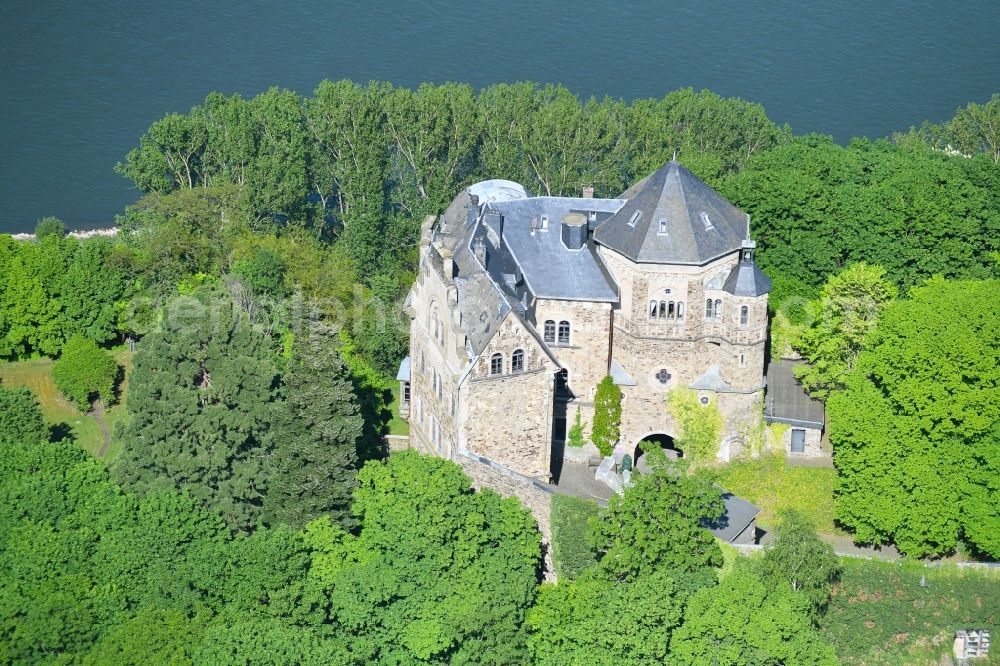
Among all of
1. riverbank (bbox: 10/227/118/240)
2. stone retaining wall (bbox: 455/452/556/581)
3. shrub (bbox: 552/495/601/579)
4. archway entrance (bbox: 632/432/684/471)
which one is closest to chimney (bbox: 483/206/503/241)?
stone retaining wall (bbox: 455/452/556/581)

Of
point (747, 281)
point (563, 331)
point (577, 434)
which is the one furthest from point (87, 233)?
point (747, 281)

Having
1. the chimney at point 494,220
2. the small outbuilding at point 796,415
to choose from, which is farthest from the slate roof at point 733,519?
the chimney at point 494,220

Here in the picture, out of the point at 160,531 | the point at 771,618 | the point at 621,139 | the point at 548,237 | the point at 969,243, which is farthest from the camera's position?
the point at 621,139

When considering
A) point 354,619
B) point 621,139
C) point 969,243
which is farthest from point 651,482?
point 621,139

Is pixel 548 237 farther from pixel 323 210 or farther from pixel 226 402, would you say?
pixel 323 210

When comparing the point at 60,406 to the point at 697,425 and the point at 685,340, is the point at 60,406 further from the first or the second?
the point at 697,425

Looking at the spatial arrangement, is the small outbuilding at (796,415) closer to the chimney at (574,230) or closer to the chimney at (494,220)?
the chimney at (574,230)
